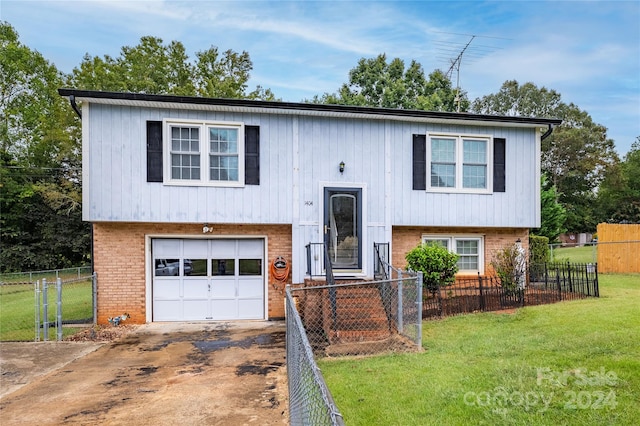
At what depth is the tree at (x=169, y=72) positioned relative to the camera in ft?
90.8

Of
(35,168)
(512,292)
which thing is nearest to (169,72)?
(35,168)

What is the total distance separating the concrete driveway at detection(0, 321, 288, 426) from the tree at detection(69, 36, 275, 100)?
74.1ft

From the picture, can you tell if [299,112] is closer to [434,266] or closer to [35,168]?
[434,266]

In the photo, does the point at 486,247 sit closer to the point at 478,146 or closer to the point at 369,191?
the point at 478,146

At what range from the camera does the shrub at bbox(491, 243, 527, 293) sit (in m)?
10.0

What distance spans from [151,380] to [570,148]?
43.2m

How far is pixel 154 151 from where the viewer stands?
33.1ft

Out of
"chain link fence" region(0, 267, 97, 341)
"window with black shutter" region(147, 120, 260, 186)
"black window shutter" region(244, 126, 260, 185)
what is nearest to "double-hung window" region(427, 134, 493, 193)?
"black window shutter" region(244, 126, 260, 185)

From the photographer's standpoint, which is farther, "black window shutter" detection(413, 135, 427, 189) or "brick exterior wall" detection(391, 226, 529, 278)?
"brick exterior wall" detection(391, 226, 529, 278)

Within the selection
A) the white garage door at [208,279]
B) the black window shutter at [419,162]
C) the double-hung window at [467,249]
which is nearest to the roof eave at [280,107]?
the black window shutter at [419,162]

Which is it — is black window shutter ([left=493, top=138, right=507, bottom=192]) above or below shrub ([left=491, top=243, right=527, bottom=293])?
above

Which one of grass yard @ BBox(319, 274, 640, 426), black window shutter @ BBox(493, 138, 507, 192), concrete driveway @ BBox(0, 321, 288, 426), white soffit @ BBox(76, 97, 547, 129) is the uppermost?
white soffit @ BBox(76, 97, 547, 129)

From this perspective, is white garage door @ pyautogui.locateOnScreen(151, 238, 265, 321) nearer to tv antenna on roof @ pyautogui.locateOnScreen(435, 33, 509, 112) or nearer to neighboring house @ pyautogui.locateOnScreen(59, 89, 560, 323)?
neighboring house @ pyautogui.locateOnScreen(59, 89, 560, 323)

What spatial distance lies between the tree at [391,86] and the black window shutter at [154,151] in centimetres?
2089
